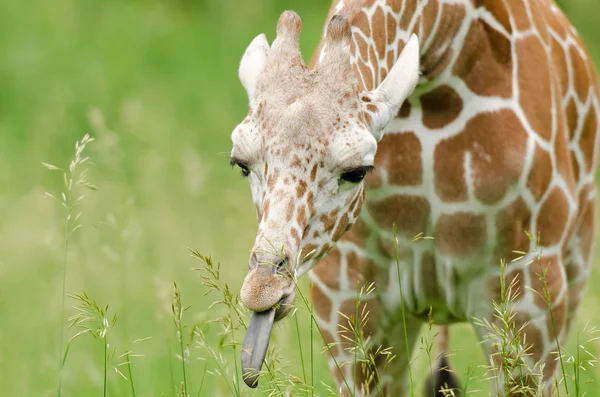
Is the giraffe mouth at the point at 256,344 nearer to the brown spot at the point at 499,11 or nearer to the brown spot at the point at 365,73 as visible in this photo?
the brown spot at the point at 365,73

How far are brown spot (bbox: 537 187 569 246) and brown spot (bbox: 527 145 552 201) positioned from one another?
0.05 metres

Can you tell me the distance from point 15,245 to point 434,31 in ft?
13.1

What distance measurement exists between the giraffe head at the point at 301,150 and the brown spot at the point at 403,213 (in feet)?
Answer: 2.31

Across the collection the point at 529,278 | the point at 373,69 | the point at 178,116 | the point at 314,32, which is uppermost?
the point at 314,32

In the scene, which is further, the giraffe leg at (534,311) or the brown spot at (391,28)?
the giraffe leg at (534,311)

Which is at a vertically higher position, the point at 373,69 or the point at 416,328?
the point at 373,69

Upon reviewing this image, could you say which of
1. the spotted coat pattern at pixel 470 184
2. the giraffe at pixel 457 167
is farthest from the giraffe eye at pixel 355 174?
the spotted coat pattern at pixel 470 184

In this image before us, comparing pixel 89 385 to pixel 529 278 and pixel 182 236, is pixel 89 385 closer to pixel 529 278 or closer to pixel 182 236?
pixel 182 236

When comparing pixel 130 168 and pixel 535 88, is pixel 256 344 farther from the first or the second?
pixel 130 168

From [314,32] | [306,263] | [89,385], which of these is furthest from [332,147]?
[314,32]

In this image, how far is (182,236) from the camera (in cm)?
748

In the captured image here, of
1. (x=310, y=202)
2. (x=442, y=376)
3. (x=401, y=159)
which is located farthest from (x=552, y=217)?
(x=310, y=202)

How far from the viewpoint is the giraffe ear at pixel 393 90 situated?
3.10 m

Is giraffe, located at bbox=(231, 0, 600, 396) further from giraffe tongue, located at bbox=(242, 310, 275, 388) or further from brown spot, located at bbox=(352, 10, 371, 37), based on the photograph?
giraffe tongue, located at bbox=(242, 310, 275, 388)
